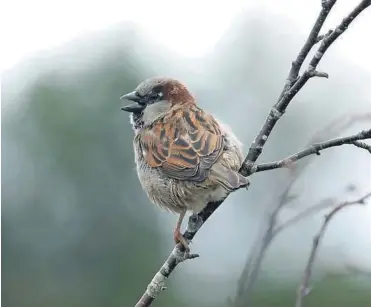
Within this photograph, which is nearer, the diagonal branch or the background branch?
the background branch

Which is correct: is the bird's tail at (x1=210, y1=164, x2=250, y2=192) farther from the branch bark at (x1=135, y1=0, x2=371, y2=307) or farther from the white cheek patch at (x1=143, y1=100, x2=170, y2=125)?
the white cheek patch at (x1=143, y1=100, x2=170, y2=125)

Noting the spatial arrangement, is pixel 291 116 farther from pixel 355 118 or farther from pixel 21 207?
pixel 355 118

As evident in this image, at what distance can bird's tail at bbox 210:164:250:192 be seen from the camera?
121 inches

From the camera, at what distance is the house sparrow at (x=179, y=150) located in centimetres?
342

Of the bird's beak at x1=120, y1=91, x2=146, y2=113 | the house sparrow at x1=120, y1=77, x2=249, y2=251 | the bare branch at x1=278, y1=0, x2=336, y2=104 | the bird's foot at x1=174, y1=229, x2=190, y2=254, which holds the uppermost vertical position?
the bare branch at x1=278, y1=0, x2=336, y2=104

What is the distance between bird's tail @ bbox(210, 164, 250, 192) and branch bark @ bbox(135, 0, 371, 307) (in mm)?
64

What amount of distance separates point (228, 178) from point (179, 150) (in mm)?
513

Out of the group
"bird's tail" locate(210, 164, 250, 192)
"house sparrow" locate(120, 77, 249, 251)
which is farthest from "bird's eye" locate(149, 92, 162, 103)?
"bird's tail" locate(210, 164, 250, 192)

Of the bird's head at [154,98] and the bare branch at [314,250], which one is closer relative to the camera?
the bare branch at [314,250]

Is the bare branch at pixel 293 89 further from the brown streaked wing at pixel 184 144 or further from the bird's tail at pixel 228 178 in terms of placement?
the brown streaked wing at pixel 184 144

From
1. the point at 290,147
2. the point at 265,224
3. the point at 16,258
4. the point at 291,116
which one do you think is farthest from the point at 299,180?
the point at 16,258

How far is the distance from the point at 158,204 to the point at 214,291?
282 inches

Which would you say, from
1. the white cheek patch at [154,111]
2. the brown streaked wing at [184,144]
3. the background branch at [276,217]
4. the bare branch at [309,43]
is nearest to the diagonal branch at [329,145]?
the background branch at [276,217]

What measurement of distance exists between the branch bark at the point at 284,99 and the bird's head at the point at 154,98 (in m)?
0.89
